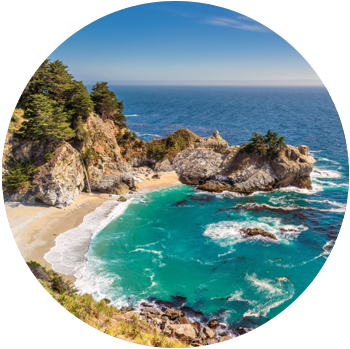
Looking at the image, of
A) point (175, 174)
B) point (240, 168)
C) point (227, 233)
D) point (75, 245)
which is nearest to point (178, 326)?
point (227, 233)

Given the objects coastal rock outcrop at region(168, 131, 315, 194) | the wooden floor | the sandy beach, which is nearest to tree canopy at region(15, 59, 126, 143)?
the sandy beach

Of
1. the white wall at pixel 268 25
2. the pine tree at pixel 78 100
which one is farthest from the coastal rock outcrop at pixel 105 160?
the white wall at pixel 268 25

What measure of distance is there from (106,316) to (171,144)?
2021mm

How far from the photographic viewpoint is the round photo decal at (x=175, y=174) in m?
3.79

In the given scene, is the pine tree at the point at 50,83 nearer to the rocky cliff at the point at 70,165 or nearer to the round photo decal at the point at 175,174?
the round photo decal at the point at 175,174

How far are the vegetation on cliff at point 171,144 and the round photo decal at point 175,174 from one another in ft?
0.04

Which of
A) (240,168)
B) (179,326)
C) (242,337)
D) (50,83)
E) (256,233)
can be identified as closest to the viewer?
(179,326)

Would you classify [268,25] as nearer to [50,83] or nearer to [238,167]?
[238,167]

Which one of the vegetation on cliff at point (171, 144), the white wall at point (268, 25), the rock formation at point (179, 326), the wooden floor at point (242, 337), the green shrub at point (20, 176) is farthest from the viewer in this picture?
the white wall at point (268, 25)

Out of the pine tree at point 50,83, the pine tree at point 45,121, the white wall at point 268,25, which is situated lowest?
the pine tree at point 45,121

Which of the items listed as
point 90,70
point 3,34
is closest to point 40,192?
point 90,70

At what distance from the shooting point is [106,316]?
391cm

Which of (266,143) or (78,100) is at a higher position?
(78,100)

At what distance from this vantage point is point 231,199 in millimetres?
4066
